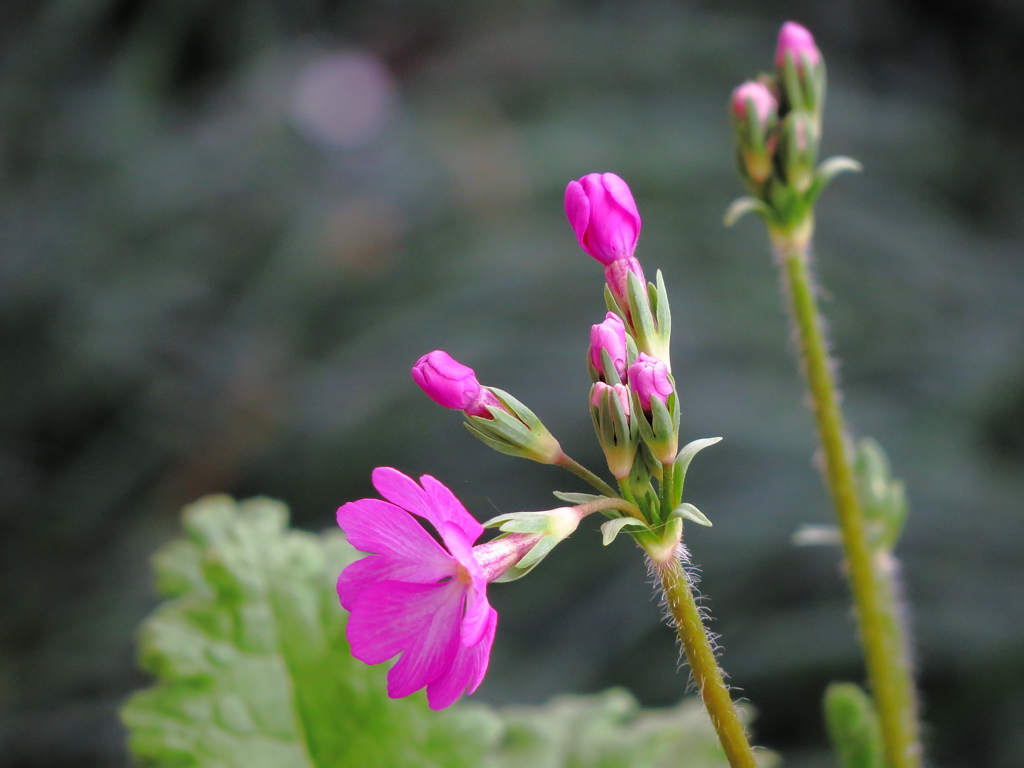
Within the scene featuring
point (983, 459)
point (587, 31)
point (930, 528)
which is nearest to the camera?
point (930, 528)

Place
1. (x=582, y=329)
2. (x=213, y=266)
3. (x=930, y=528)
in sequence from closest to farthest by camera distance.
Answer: (x=930, y=528) → (x=582, y=329) → (x=213, y=266)

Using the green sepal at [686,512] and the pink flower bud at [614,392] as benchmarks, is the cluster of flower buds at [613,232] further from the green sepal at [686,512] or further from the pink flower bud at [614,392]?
the green sepal at [686,512]

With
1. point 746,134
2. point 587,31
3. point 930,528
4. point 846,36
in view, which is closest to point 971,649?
point 930,528

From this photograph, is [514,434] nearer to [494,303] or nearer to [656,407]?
[656,407]

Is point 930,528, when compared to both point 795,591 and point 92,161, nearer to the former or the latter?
point 795,591

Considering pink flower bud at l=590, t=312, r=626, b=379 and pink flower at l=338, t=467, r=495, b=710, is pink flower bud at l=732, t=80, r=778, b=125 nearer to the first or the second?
pink flower bud at l=590, t=312, r=626, b=379

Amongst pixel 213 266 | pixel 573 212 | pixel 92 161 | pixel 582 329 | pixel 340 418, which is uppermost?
pixel 92 161

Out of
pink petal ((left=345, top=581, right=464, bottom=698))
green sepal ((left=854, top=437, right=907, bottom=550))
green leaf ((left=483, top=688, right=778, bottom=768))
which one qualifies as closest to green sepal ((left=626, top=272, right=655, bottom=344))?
pink petal ((left=345, top=581, right=464, bottom=698))

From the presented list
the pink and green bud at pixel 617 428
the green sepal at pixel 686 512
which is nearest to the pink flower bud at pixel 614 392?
the pink and green bud at pixel 617 428
